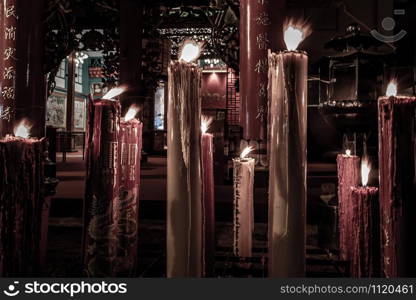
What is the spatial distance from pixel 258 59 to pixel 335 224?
1.20 meters

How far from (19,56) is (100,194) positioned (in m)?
2.46

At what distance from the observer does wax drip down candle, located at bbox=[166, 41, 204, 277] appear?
53cm

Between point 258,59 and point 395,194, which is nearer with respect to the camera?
point 395,194

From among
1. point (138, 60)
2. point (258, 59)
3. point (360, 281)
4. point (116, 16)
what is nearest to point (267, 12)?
point (258, 59)

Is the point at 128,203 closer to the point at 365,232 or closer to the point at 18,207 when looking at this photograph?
the point at 18,207

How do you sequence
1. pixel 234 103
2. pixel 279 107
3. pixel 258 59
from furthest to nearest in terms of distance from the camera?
Result: pixel 234 103
pixel 258 59
pixel 279 107

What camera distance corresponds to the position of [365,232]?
27.8 inches

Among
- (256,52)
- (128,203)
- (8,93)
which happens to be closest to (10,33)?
(8,93)

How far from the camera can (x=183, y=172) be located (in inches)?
21.2

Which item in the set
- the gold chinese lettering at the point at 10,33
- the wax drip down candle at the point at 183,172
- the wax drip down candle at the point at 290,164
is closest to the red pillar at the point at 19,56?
the gold chinese lettering at the point at 10,33

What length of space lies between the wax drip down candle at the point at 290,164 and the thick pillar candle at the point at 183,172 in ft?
0.40

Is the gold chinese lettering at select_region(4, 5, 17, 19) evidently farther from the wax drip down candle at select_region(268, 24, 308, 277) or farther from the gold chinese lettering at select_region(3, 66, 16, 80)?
the wax drip down candle at select_region(268, 24, 308, 277)

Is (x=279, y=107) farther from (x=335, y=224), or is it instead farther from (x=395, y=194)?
(x=335, y=224)

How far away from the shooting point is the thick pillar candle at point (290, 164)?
52 cm
